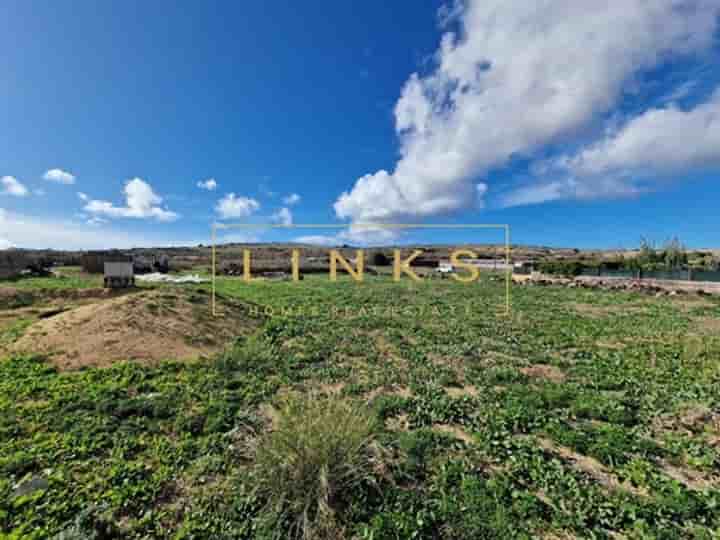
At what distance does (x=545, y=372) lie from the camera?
555 centimetres

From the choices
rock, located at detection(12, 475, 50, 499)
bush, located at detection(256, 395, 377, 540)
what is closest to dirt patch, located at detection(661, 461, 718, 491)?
bush, located at detection(256, 395, 377, 540)

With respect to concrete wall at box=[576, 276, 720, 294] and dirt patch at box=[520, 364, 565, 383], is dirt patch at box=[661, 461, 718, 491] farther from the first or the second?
concrete wall at box=[576, 276, 720, 294]

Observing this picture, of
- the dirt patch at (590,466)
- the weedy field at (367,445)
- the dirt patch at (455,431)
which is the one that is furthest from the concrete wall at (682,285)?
the dirt patch at (455,431)

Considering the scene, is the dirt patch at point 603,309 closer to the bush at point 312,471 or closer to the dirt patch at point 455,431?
the dirt patch at point 455,431

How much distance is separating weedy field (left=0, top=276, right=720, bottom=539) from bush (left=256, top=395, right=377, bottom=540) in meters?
0.01

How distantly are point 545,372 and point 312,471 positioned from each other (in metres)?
Answer: 5.08

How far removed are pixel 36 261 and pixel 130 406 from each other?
2955 centimetres

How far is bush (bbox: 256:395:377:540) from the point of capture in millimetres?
2215

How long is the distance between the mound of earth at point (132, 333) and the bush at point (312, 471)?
4534mm

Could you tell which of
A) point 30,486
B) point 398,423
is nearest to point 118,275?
point 30,486

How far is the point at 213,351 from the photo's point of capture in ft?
21.6

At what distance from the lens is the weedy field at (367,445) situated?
2.30 metres

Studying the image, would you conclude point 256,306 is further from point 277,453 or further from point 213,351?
point 277,453

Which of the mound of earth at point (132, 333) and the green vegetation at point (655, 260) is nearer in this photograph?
the mound of earth at point (132, 333)
